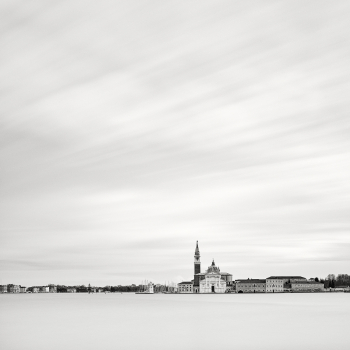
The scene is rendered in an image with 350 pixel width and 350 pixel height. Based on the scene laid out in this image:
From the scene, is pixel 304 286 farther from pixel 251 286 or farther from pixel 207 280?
pixel 207 280

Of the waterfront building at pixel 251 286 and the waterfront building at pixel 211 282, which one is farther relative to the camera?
the waterfront building at pixel 251 286

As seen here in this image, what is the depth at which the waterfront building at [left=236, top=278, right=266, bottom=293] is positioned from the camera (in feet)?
636

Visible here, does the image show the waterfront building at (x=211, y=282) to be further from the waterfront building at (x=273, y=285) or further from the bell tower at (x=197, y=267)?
the waterfront building at (x=273, y=285)

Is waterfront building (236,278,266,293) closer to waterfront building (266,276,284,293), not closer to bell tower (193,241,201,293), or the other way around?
waterfront building (266,276,284,293)

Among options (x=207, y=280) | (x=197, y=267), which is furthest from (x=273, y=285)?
(x=197, y=267)

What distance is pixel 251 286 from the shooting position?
194000mm

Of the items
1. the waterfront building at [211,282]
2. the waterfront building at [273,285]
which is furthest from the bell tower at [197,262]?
the waterfront building at [273,285]

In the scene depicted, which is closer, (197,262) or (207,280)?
(207,280)

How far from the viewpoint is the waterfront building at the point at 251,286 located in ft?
636
